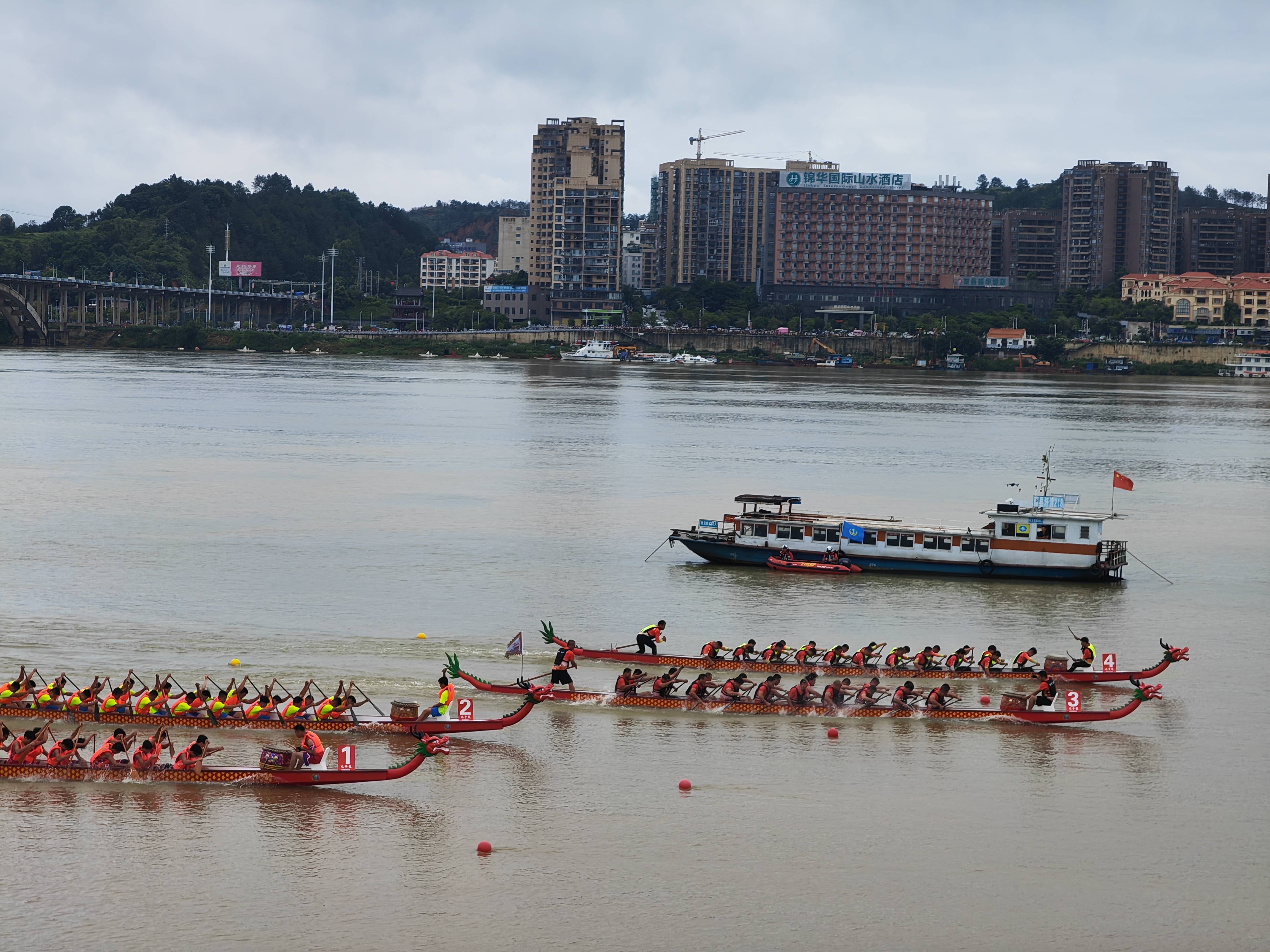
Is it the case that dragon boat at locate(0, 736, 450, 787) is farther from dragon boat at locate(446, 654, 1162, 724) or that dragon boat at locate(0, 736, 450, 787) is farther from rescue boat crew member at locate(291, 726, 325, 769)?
Answer: dragon boat at locate(446, 654, 1162, 724)

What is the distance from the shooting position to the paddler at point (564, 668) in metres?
29.7

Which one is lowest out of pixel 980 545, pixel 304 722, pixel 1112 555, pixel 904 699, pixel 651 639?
pixel 304 722

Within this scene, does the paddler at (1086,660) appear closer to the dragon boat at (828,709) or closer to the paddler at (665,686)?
the dragon boat at (828,709)

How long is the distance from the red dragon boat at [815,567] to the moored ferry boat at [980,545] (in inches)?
10.7

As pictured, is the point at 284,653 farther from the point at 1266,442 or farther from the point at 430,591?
the point at 1266,442

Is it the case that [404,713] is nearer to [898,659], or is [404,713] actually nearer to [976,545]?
[898,659]

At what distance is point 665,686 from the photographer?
29.4 m

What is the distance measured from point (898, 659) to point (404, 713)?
11.6 metres

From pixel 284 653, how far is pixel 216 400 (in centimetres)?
8702

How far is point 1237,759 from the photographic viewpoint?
2764cm

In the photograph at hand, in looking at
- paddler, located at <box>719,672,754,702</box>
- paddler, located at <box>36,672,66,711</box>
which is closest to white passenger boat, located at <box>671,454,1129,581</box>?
paddler, located at <box>719,672,754,702</box>

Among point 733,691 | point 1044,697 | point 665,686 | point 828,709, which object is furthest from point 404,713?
point 1044,697

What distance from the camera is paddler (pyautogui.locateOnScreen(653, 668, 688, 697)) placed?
96.3 ft

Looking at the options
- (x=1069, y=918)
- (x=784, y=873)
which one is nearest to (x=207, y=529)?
(x=784, y=873)
